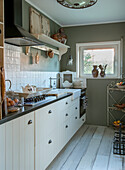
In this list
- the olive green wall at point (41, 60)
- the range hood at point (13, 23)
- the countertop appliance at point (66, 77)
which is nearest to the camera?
the range hood at point (13, 23)

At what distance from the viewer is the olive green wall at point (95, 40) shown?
14.1 feet

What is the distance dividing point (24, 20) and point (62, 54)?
1651 mm

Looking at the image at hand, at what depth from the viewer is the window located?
4344mm


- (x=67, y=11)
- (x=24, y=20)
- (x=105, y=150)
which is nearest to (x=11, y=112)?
(x=24, y=20)

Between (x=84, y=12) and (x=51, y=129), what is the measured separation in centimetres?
229

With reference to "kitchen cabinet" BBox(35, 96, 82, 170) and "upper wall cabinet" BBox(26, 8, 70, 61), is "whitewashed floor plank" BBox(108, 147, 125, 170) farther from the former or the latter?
"upper wall cabinet" BBox(26, 8, 70, 61)

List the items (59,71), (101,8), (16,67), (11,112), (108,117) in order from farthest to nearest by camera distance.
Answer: (59,71) < (108,117) < (101,8) < (16,67) < (11,112)

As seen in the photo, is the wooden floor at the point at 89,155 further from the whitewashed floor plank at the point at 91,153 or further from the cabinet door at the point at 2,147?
the cabinet door at the point at 2,147

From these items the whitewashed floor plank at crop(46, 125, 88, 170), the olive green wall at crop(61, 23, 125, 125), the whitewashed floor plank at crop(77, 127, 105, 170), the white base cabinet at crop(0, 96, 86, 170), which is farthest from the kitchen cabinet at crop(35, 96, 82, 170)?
the olive green wall at crop(61, 23, 125, 125)

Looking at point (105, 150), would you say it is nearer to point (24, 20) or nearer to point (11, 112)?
point (11, 112)

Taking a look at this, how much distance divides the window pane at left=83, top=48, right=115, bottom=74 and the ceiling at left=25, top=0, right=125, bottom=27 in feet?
2.10

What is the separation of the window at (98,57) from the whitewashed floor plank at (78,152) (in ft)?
4.59

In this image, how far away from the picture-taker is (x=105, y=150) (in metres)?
3.11

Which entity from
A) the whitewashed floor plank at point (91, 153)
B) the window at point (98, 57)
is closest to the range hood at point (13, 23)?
the whitewashed floor plank at point (91, 153)
